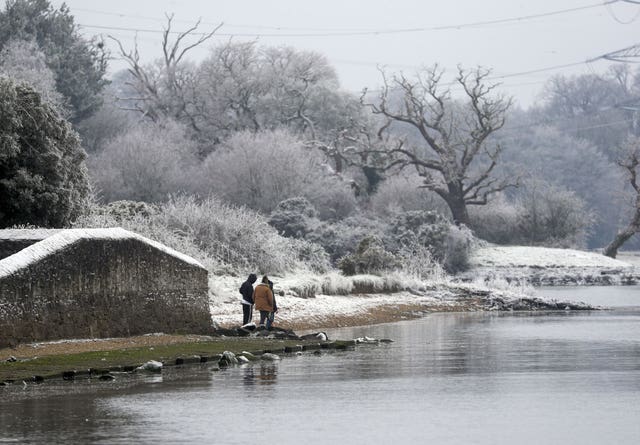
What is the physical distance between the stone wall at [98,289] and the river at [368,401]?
353cm

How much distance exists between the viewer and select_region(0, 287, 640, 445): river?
15.9 m

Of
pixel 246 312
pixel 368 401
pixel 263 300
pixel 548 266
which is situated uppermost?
pixel 548 266

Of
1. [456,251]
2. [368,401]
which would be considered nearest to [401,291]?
[456,251]

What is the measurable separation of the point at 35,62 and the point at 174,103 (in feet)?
67.1

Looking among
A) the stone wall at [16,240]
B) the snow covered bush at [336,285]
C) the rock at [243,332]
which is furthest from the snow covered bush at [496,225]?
the stone wall at [16,240]

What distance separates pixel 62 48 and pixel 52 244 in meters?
67.1

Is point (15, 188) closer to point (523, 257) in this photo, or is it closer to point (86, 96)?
point (523, 257)

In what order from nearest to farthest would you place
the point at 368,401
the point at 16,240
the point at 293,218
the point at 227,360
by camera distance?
1. the point at 368,401
2. the point at 227,360
3. the point at 16,240
4. the point at 293,218

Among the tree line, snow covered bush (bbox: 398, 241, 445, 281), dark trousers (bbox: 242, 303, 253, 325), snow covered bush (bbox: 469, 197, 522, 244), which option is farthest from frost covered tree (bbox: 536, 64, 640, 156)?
dark trousers (bbox: 242, 303, 253, 325)

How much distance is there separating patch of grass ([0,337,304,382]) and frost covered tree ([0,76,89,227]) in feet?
32.5

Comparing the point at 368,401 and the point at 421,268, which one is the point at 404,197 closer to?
the point at 421,268

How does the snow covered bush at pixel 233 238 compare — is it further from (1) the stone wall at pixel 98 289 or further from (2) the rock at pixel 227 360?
(2) the rock at pixel 227 360

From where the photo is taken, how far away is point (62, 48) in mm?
91625

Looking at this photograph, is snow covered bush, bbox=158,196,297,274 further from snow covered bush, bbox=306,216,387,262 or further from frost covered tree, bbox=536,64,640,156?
frost covered tree, bbox=536,64,640,156
